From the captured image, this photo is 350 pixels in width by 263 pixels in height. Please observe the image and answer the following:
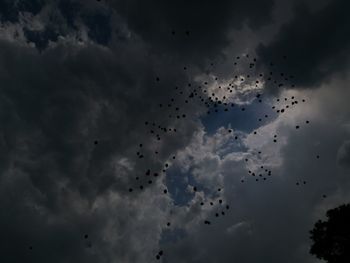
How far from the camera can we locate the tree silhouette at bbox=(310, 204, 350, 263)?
54.2 metres

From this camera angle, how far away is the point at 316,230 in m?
56.7

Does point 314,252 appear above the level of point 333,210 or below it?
below

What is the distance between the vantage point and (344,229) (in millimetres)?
54750

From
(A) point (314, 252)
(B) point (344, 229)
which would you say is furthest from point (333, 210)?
(A) point (314, 252)

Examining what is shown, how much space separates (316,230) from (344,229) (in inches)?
146

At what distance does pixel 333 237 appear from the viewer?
181ft

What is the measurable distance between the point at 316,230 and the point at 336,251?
12.0ft

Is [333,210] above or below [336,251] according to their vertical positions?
above

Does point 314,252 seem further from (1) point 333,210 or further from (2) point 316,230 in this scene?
(1) point 333,210

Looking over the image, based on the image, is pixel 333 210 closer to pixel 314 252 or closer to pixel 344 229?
pixel 344 229

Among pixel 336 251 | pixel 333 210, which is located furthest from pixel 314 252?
pixel 333 210

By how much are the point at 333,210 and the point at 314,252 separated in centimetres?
645

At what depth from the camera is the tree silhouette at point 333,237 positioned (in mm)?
54219

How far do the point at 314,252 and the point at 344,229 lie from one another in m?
5.29
